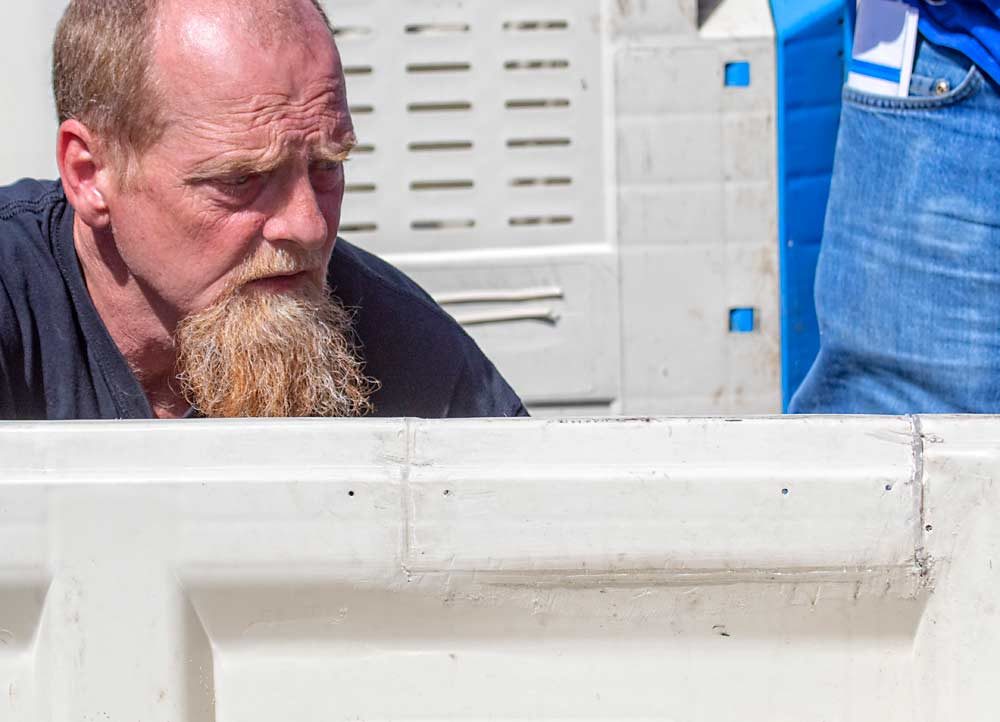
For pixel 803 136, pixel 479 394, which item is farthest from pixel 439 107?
pixel 479 394

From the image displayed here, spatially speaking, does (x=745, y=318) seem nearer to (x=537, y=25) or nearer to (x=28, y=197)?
(x=537, y=25)

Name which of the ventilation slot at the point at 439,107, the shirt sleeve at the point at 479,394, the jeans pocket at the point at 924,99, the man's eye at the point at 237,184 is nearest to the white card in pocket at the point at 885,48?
the jeans pocket at the point at 924,99

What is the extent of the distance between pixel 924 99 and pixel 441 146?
1237mm

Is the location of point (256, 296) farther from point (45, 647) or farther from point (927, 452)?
point (927, 452)

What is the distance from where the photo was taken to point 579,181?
10.1 feet

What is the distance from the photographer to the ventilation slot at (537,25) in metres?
3.01

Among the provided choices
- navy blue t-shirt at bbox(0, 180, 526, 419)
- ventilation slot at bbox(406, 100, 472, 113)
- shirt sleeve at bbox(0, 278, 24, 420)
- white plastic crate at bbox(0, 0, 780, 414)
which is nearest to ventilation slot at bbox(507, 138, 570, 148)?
white plastic crate at bbox(0, 0, 780, 414)

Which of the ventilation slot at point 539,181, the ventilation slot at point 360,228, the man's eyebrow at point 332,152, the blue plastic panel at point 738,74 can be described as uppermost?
the blue plastic panel at point 738,74

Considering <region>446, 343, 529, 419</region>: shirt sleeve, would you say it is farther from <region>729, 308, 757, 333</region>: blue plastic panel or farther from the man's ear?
<region>729, 308, 757, 333</region>: blue plastic panel

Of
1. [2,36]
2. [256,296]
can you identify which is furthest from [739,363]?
[2,36]

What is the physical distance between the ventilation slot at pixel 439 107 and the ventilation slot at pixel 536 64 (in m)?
0.12

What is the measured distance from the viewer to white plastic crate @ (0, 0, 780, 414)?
3012 millimetres

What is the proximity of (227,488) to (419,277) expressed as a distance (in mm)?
1845

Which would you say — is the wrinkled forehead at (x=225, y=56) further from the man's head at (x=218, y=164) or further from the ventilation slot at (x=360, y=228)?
the ventilation slot at (x=360, y=228)
